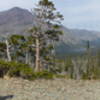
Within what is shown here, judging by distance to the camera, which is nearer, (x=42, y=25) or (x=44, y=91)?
(x=44, y=91)

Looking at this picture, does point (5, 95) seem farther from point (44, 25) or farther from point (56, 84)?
point (44, 25)

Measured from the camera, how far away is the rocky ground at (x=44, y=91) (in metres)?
11.5

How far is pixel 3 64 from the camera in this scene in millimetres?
17688

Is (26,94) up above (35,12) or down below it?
below

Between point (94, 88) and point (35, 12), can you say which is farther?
point (35, 12)

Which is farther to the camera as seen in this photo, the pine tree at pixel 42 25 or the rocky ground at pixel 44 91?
the pine tree at pixel 42 25

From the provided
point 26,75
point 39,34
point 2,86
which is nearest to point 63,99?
point 2,86

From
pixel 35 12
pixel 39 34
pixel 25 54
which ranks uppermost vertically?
pixel 35 12

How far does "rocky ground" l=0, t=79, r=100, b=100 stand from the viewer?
11490 mm

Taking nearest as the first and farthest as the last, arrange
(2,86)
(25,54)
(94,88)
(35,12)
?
(2,86) < (94,88) < (35,12) < (25,54)

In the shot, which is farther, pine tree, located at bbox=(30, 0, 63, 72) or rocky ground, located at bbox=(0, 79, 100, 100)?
pine tree, located at bbox=(30, 0, 63, 72)

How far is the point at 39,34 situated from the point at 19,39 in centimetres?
929

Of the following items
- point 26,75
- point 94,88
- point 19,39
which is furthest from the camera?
point 19,39

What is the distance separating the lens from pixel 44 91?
12.7 metres
